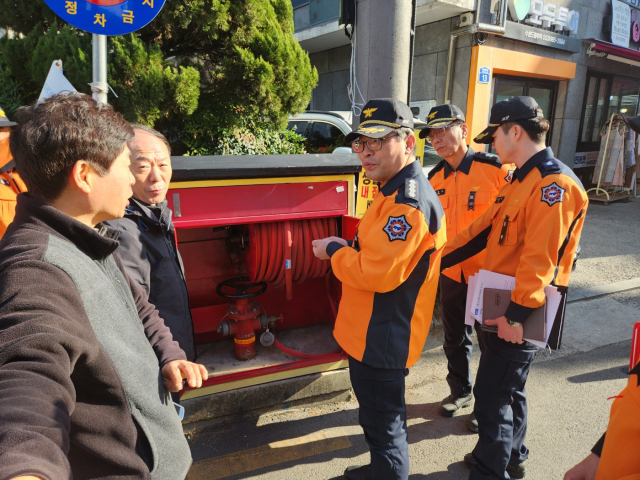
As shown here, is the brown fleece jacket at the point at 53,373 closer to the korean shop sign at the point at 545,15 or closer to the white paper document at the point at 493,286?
the white paper document at the point at 493,286

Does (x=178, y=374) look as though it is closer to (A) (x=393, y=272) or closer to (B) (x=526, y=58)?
(A) (x=393, y=272)

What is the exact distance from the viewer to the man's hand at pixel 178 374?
133 centimetres

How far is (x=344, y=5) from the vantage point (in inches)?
172

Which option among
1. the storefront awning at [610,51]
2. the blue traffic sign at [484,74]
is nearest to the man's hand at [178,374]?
the blue traffic sign at [484,74]

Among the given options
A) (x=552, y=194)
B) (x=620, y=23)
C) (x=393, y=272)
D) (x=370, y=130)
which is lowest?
(x=393, y=272)

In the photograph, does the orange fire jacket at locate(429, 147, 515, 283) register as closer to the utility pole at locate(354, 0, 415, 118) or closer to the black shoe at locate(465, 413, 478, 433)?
the black shoe at locate(465, 413, 478, 433)

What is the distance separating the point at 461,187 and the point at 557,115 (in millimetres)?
8786

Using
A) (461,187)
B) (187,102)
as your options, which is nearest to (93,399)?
(461,187)

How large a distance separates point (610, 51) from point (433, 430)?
35.1 ft

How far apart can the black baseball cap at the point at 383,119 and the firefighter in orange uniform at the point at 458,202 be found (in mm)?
1020

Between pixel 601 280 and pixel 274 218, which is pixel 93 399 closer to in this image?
pixel 274 218

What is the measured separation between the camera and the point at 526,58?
8578mm

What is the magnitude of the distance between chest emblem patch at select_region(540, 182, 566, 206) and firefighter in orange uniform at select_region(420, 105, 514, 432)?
34.9 inches

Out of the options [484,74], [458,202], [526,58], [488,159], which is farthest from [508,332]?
[526,58]
